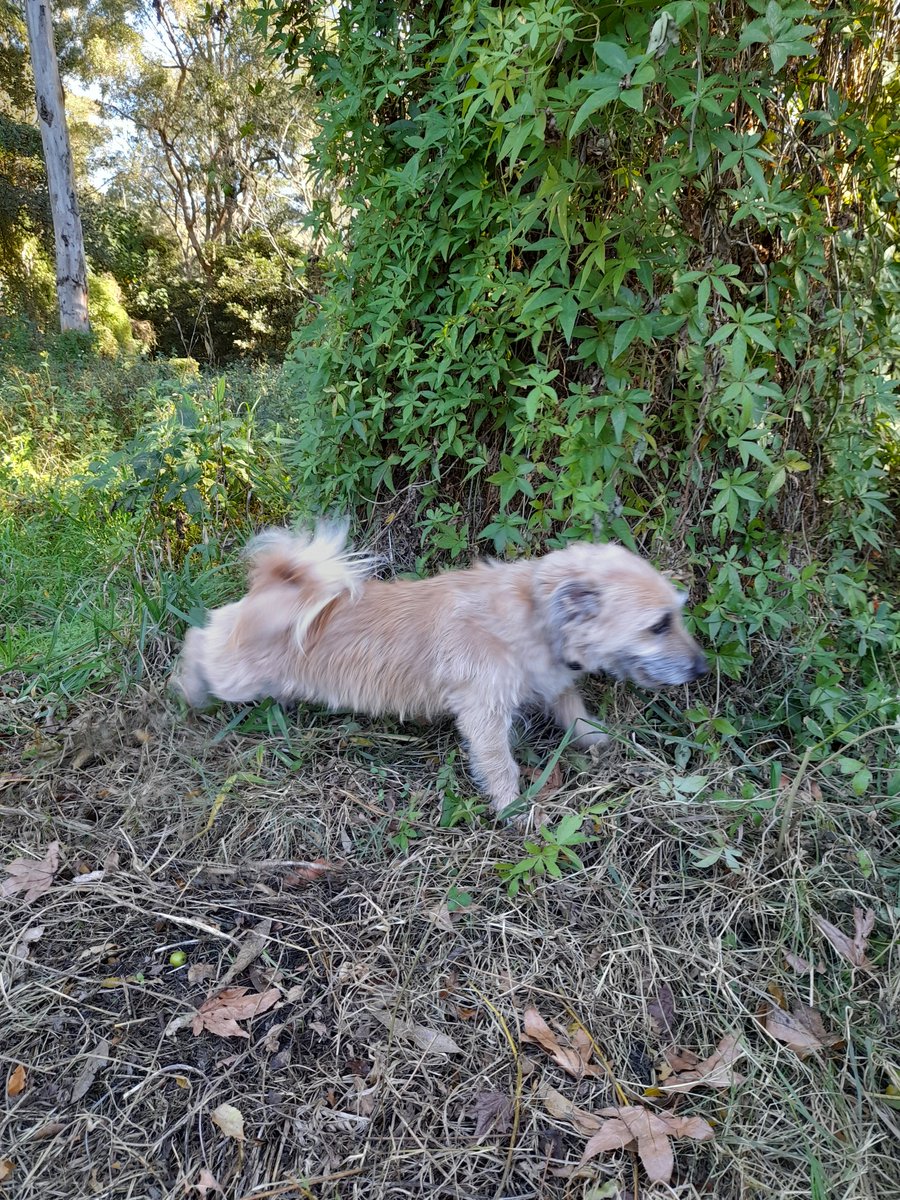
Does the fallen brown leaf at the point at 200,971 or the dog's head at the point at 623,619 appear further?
the dog's head at the point at 623,619

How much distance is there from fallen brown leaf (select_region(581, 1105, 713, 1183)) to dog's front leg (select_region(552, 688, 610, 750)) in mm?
1330

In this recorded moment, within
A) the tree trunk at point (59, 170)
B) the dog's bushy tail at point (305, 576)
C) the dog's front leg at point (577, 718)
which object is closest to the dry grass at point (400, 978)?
the dog's front leg at point (577, 718)

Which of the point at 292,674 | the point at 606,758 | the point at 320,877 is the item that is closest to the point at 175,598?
the point at 292,674

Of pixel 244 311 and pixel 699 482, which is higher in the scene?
pixel 244 311

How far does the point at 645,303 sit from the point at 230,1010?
9.66 ft

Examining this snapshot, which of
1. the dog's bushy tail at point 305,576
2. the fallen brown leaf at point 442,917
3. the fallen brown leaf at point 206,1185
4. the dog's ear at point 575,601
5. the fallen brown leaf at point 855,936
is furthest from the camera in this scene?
the dog's bushy tail at point 305,576

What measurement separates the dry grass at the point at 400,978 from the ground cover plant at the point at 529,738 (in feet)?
0.04

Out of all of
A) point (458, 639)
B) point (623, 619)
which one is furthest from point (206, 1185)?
point (623, 619)

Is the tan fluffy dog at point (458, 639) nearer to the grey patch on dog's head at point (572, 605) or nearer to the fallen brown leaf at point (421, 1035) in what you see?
the grey patch on dog's head at point (572, 605)

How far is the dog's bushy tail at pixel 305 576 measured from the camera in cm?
284

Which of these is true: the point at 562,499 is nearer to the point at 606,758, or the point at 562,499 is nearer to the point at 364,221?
the point at 606,758

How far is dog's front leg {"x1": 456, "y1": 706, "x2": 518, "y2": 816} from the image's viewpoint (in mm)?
2658

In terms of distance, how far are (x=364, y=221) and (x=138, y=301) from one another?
18.0 metres

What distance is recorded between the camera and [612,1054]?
194cm
